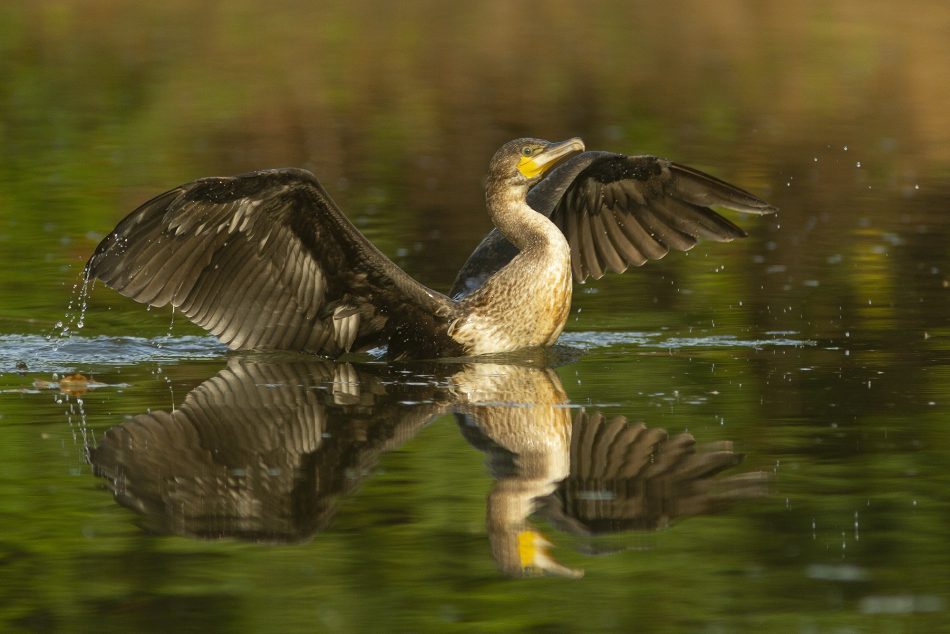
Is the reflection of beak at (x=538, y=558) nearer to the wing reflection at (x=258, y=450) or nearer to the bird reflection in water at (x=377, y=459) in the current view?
the bird reflection in water at (x=377, y=459)

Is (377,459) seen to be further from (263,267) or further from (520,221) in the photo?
(520,221)

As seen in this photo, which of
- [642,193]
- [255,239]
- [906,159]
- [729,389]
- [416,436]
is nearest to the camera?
[416,436]

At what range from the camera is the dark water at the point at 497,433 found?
558 cm

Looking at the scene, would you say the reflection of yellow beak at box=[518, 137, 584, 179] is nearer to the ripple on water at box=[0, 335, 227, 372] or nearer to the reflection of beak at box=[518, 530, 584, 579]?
the ripple on water at box=[0, 335, 227, 372]

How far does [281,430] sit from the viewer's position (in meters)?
7.79

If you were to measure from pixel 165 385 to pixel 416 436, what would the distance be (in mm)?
1812

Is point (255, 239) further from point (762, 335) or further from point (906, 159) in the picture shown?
point (906, 159)

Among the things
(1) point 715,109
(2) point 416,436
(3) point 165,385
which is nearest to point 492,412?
(2) point 416,436

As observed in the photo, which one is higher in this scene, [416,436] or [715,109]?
[715,109]

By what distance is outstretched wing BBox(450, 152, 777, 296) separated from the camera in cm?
1073

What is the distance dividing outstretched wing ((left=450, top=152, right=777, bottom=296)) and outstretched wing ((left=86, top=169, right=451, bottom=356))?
38.8 inches

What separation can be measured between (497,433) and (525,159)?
284 centimetres

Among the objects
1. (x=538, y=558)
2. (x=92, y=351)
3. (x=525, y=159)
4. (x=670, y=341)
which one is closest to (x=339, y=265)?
(x=525, y=159)

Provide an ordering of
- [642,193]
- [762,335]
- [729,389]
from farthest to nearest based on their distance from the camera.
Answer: [642,193], [762,335], [729,389]
